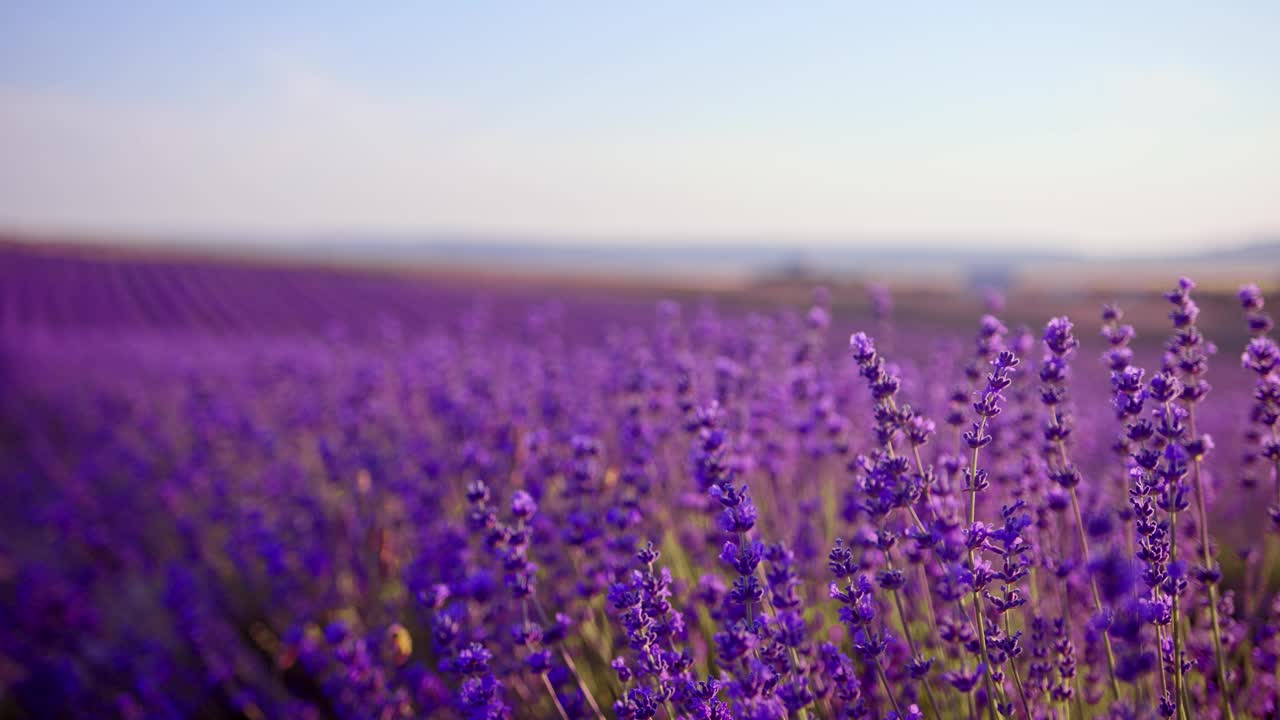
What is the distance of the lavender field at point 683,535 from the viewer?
1576mm

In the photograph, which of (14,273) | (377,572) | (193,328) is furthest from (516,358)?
(14,273)

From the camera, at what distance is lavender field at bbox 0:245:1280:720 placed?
62.1 inches

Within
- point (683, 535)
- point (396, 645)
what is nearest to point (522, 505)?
point (396, 645)

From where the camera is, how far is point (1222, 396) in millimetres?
7426

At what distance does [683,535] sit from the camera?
3.11 m

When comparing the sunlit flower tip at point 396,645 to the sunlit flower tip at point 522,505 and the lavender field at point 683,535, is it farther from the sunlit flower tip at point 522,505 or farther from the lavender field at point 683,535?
the sunlit flower tip at point 522,505

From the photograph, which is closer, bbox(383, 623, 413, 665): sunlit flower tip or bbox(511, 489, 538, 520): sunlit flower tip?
bbox(511, 489, 538, 520): sunlit flower tip

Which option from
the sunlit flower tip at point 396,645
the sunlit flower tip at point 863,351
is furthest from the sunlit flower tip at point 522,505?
the sunlit flower tip at point 396,645

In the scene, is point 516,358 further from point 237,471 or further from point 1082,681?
point 1082,681

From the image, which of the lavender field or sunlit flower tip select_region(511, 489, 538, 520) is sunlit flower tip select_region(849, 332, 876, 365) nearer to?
the lavender field

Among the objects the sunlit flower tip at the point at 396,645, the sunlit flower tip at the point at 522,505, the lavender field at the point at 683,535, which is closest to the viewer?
the lavender field at the point at 683,535

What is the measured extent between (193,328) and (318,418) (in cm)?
1348

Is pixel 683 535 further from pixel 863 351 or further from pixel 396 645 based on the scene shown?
pixel 863 351

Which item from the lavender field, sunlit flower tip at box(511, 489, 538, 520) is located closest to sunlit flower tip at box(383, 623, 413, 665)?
the lavender field
